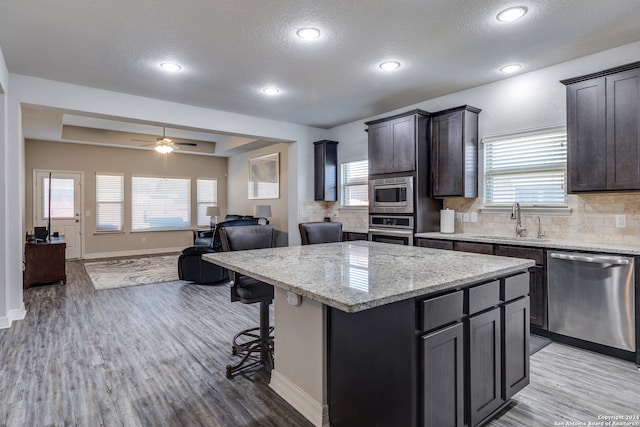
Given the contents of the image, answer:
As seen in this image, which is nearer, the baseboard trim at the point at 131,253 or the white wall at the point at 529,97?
the white wall at the point at 529,97

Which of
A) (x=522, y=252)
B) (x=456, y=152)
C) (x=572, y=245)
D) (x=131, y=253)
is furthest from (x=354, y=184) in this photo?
(x=131, y=253)

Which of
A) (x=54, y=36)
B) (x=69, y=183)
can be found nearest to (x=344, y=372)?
(x=54, y=36)

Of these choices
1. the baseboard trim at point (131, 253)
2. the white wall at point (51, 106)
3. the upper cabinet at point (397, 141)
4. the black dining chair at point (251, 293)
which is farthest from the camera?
the baseboard trim at point (131, 253)

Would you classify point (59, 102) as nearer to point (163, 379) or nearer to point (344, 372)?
point (163, 379)

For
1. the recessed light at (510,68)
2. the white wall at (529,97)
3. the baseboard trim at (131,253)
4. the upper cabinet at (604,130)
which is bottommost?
the baseboard trim at (131,253)

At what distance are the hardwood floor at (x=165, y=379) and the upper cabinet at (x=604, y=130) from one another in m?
1.50

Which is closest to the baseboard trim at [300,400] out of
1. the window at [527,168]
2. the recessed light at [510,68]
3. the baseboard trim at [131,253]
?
the window at [527,168]

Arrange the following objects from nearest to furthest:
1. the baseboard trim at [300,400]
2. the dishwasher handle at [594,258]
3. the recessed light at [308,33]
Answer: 1. the baseboard trim at [300,400]
2. the dishwasher handle at [594,258]
3. the recessed light at [308,33]

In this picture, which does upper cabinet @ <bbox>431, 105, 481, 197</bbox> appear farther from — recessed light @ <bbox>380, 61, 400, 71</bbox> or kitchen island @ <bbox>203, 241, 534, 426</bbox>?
kitchen island @ <bbox>203, 241, 534, 426</bbox>

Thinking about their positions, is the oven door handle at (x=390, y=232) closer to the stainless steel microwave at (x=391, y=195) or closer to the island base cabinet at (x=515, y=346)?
the stainless steel microwave at (x=391, y=195)

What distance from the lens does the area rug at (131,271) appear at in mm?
5781

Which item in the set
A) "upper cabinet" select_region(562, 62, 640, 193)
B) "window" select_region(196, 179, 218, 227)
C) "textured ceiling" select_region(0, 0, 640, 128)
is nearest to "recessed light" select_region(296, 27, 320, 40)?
"textured ceiling" select_region(0, 0, 640, 128)

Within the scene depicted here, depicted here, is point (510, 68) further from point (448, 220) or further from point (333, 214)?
point (333, 214)

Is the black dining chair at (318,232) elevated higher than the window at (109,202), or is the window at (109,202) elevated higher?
the window at (109,202)
